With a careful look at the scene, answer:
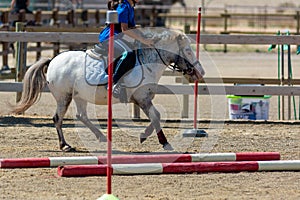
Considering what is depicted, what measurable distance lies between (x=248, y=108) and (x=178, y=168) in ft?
17.4

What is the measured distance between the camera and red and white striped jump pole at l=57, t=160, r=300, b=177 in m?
8.00

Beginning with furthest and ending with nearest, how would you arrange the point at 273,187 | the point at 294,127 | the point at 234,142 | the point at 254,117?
1. the point at 254,117
2. the point at 294,127
3. the point at 234,142
4. the point at 273,187

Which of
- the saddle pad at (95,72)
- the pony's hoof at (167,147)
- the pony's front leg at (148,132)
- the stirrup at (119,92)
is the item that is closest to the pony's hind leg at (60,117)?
the saddle pad at (95,72)

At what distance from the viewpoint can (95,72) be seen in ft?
31.9

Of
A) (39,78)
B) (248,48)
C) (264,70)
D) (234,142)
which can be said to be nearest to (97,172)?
Result: (39,78)

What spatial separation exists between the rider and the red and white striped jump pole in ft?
5.87

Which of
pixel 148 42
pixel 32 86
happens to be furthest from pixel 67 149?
pixel 148 42

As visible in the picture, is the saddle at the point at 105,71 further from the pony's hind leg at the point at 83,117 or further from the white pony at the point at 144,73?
the pony's hind leg at the point at 83,117

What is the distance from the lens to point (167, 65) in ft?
32.3

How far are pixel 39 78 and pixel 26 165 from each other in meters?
2.01

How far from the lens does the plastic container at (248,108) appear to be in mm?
13258

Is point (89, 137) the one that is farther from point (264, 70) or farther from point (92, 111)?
point (264, 70)

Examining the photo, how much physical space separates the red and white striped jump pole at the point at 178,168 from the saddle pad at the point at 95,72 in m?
1.84

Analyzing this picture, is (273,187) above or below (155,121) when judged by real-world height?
below
